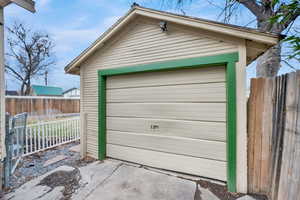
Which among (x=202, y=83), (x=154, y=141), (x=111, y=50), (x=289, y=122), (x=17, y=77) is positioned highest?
(x=17, y=77)

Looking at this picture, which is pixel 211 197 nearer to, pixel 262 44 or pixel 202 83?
pixel 202 83

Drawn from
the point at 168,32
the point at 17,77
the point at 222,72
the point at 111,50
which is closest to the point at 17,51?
Result: the point at 17,77

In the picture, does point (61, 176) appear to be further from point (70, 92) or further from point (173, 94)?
point (70, 92)

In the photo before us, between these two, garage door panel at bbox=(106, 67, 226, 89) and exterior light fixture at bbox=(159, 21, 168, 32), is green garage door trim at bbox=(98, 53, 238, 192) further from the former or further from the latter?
exterior light fixture at bbox=(159, 21, 168, 32)

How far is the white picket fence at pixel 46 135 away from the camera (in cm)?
454

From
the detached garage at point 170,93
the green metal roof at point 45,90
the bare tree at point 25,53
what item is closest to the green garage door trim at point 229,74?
the detached garage at point 170,93

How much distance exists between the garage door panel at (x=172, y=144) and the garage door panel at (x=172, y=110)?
46 centimetres

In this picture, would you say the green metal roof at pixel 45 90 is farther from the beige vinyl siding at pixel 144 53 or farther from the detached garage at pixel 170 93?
the beige vinyl siding at pixel 144 53

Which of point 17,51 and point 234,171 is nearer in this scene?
point 234,171

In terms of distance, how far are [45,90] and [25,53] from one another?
271 inches

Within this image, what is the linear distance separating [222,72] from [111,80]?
2627mm

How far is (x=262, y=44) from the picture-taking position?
8.29ft

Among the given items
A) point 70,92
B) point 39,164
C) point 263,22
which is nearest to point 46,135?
point 39,164

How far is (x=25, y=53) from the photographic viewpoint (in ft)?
63.7
